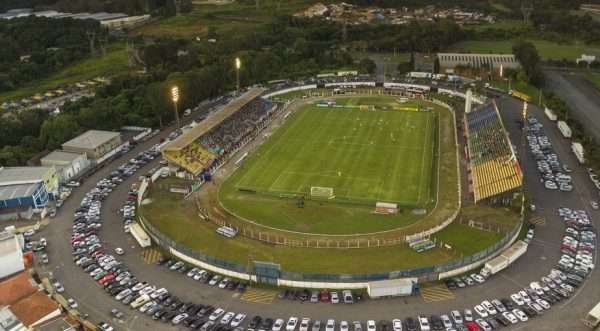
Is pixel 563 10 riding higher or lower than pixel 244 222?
higher

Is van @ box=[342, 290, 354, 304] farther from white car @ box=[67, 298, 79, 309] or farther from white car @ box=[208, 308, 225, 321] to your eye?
white car @ box=[67, 298, 79, 309]

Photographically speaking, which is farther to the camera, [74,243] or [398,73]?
[398,73]

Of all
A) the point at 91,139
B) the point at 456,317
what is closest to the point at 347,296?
the point at 456,317

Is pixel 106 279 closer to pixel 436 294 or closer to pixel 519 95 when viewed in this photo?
pixel 436 294

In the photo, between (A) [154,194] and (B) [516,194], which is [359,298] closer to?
(B) [516,194]

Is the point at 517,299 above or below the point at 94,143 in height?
below

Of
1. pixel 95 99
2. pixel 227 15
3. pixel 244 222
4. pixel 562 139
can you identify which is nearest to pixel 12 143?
pixel 95 99

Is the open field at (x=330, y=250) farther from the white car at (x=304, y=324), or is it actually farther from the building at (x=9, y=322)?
the building at (x=9, y=322)
